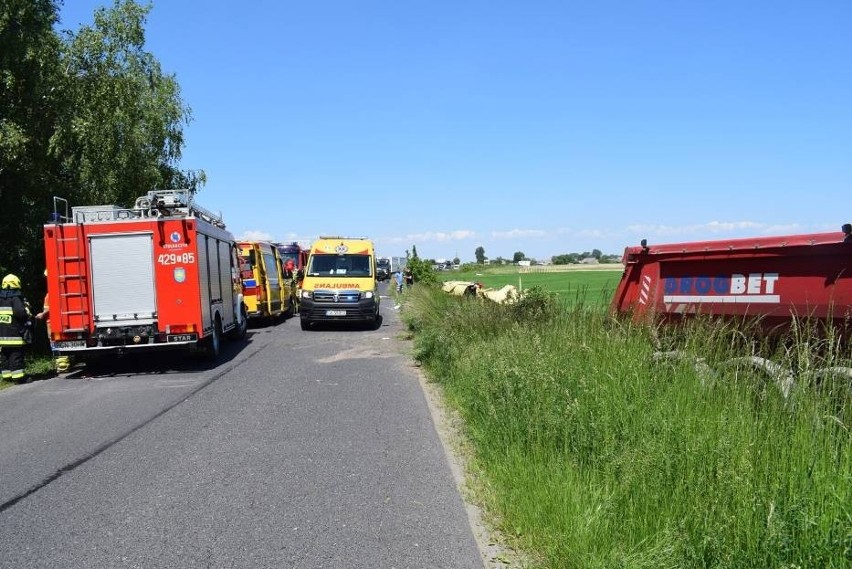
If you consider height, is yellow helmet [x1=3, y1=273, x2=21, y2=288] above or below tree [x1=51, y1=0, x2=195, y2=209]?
below

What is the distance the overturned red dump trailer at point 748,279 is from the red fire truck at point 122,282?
27.2ft

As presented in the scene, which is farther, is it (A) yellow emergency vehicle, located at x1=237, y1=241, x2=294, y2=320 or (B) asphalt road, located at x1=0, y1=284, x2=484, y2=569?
(A) yellow emergency vehicle, located at x1=237, y1=241, x2=294, y2=320

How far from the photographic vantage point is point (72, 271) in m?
12.6

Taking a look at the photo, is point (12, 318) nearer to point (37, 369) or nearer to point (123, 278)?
point (37, 369)

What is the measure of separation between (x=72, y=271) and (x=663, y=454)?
11771mm

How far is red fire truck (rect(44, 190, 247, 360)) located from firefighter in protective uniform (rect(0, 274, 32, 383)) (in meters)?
0.49

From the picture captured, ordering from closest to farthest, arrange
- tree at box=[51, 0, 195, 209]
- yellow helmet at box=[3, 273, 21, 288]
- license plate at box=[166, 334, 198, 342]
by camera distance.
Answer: yellow helmet at box=[3, 273, 21, 288] < license plate at box=[166, 334, 198, 342] < tree at box=[51, 0, 195, 209]

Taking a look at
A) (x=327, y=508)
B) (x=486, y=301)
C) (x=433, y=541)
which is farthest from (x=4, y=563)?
(x=486, y=301)

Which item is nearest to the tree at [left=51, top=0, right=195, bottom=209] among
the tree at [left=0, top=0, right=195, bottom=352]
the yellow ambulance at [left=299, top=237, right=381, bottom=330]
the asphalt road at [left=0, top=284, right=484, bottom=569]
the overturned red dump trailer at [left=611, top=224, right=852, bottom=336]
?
the tree at [left=0, top=0, right=195, bottom=352]

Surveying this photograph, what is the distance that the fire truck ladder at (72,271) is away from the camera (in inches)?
493

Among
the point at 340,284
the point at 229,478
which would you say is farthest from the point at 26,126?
the point at 229,478

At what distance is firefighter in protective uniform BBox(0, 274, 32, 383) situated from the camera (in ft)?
39.8

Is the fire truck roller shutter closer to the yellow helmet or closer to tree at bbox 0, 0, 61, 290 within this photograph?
the yellow helmet

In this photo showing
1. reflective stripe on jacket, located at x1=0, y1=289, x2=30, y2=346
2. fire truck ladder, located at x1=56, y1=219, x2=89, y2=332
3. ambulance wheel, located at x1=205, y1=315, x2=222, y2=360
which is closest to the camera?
reflective stripe on jacket, located at x1=0, y1=289, x2=30, y2=346
